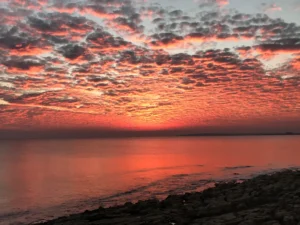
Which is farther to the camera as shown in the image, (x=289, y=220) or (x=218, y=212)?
(x=218, y=212)

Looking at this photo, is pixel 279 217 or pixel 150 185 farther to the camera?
pixel 150 185

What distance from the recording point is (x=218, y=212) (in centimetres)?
1480

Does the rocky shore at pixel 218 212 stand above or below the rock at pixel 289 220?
below

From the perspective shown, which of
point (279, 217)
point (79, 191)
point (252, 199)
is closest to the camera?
point (279, 217)

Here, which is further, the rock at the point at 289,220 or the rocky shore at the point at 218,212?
the rocky shore at the point at 218,212

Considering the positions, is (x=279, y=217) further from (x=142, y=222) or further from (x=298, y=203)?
(x=142, y=222)

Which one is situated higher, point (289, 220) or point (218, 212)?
point (289, 220)

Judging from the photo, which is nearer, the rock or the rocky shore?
the rock

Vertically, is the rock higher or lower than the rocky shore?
higher

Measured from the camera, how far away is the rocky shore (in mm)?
12617

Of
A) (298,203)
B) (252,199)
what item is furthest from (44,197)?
(298,203)

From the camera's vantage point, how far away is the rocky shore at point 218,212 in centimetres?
1262

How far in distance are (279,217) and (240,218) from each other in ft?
4.84

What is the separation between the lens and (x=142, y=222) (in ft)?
44.2
